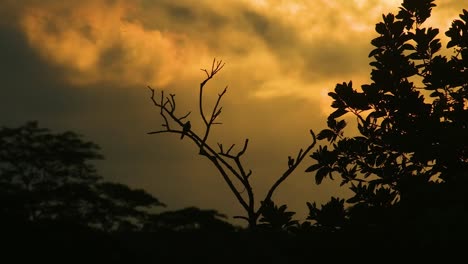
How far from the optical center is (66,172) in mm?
45781

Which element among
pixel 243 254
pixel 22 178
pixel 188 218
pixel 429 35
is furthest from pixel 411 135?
pixel 22 178

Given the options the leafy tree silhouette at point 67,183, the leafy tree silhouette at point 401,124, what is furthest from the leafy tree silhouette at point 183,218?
the leafy tree silhouette at point 401,124

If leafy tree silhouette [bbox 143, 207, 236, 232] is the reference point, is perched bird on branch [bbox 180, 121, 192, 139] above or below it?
below

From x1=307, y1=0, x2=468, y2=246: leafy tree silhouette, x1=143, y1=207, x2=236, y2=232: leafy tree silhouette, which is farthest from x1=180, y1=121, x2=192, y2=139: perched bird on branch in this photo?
x1=143, y1=207, x2=236, y2=232: leafy tree silhouette

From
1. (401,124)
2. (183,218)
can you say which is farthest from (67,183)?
(401,124)

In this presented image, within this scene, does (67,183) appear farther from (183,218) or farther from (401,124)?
(401,124)

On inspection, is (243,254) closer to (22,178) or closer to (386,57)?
(386,57)

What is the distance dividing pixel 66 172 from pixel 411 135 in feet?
125

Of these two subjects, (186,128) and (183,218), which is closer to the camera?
(186,128)

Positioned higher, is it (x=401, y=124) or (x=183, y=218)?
(x=183, y=218)

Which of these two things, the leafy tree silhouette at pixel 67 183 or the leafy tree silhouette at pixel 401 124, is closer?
the leafy tree silhouette at pixel 401 124

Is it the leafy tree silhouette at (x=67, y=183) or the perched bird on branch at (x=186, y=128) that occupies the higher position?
the leafy tree silhouette at (x=67, y=183)

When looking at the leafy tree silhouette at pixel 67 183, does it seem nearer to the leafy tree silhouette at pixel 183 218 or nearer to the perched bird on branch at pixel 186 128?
the leafy tree silhouette at pixel 183 218

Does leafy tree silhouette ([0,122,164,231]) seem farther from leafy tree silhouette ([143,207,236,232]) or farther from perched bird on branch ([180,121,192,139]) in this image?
perched bird on branch ([180,121,192,139])
